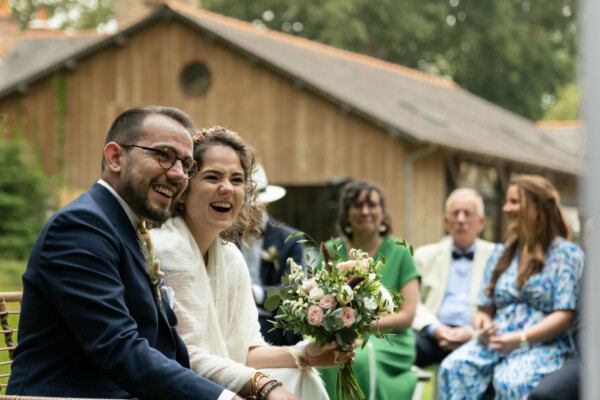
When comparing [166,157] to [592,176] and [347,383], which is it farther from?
[592,176]

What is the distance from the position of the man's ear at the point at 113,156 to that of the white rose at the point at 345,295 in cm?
97

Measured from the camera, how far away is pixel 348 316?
338 centimetres

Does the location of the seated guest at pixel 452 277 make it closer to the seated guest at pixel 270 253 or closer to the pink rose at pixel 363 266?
the seated guest at pixel 270 253

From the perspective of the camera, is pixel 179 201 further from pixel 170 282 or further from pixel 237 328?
pixel 237 328

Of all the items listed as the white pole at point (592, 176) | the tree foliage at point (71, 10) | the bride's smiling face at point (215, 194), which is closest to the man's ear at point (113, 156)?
the bride's smiling face at point (215, 194)

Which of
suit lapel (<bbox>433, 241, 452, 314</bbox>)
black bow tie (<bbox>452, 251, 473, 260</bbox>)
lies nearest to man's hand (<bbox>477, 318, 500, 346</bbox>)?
suit lapel (<bbox>433, 241, 452, 314</bbox>)

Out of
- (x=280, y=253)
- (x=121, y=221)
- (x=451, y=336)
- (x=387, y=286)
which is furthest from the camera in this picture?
(x=451, y=336)

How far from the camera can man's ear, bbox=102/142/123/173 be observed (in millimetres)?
3137

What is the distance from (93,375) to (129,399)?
0.14 metres

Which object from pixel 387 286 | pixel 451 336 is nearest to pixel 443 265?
pixel 451 336

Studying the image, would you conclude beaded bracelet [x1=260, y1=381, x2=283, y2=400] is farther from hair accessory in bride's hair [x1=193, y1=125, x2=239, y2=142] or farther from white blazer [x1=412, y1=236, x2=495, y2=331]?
white blazer [x1=412, y1=236, x2=495, y2=331]

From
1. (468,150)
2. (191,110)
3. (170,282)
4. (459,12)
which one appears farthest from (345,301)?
(459,12)

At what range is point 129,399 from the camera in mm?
2896

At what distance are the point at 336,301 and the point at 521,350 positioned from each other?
7.59ft
